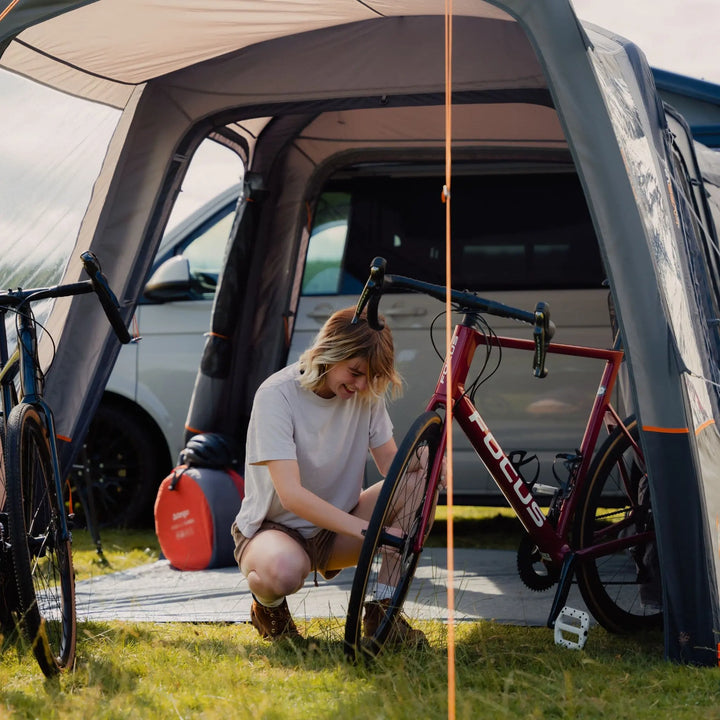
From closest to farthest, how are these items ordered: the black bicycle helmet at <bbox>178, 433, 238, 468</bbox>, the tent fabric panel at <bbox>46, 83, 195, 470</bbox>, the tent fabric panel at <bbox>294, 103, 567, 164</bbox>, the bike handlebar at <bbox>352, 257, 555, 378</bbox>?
1. the bike handlebar at <bbox>352, 257, 555, 378</bbox>
2. the tent fabric panel at <bbox>46, 83, 195, 470</bbox>
3. the black bicycle helmet at <bbox>178, 433, 238, 468</bbox>
4. the tent fabric panel at <bbox>294, 103, 567, 164</bbox>

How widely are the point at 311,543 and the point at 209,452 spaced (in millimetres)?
1758

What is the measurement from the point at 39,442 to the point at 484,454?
1250 millimetres

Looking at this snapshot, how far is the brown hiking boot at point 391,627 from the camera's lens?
2973 mm

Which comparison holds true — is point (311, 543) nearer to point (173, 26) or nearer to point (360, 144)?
point (173, 26)

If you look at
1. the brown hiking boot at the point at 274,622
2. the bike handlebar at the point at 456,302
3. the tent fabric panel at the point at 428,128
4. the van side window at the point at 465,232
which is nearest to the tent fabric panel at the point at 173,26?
the tent fabric panel at the point at 428,128

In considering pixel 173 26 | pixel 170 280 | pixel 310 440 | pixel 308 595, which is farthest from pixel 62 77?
pixel 308 595

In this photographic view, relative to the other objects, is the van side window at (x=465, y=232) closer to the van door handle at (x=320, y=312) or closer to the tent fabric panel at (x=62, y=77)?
the van door handle at (x=320, y=312)

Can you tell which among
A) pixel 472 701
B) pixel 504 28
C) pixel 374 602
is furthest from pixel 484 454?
pixel 504 28

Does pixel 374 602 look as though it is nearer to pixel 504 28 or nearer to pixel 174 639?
pixel 174 639

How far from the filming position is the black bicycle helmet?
5.02 meters

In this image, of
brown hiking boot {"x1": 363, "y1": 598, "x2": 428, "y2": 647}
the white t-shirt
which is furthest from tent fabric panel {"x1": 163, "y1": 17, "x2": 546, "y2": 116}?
brown hiking boot {"x1": 363, "y1": 598, "x2": 428, "y2": 647}

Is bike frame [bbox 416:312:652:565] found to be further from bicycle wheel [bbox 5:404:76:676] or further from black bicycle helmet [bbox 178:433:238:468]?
black bicycle helmet [bbox 178:433:238:468]

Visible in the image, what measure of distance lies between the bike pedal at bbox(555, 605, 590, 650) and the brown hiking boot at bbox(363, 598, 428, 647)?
0.44 metres

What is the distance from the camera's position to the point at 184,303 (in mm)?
5820
